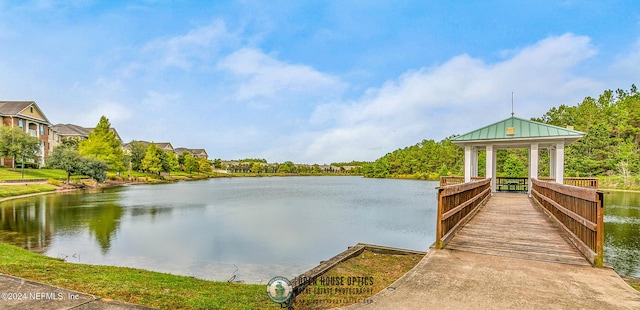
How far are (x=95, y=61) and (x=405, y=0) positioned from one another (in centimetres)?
1921

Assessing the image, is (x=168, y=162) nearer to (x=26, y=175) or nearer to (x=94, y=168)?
(x=94, y=168)

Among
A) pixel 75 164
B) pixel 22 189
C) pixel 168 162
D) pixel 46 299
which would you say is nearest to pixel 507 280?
pixel 46 299

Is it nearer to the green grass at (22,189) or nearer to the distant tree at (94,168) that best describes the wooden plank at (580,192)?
the green grass at (22,189)

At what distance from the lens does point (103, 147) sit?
139 ft

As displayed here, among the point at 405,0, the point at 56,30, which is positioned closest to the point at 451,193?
the point at 405,0

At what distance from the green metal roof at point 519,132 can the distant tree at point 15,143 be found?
39.8 m

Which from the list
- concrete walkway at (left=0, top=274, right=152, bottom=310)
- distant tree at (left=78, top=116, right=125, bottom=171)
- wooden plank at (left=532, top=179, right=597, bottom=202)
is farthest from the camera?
distant tree at (left=78, top=116, right=125, bottom=171)

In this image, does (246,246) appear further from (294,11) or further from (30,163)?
(30,163)

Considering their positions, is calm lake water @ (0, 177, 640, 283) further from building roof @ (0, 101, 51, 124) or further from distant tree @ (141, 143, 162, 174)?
distant tree @ (141, 143, 162, 174)

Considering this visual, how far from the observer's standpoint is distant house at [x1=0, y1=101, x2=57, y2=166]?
3631 cm

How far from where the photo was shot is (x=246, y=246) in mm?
11273

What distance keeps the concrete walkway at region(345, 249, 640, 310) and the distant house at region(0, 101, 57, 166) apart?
47819 millimetres

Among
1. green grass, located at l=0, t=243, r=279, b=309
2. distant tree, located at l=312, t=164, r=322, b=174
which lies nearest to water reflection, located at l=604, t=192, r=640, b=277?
green grass, located at l=0, t=243, r=279, b=309

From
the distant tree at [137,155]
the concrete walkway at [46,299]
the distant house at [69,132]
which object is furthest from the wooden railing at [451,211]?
the distant tree at [137,155]
